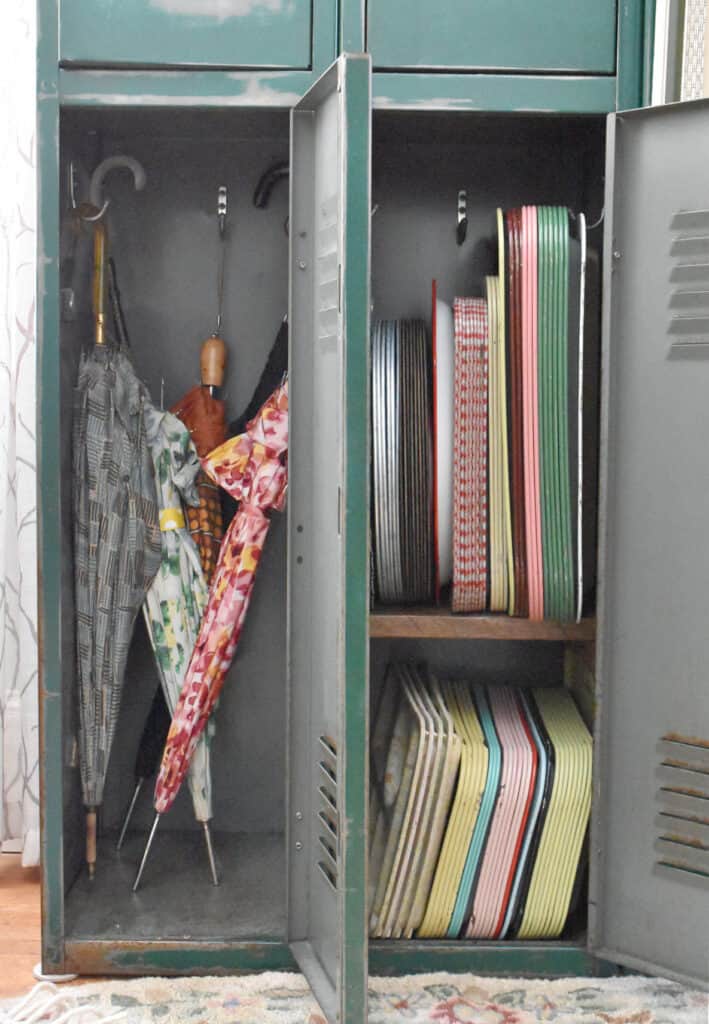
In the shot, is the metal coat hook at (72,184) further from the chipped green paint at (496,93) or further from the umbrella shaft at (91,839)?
the umbrella shaft at (91,839)

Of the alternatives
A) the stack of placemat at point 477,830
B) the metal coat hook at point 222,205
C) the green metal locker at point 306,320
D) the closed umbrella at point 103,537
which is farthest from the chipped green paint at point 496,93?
the stack of placemat at point 477,830

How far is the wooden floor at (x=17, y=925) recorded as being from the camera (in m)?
1.73

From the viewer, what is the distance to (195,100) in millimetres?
1630

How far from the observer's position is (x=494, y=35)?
5.31 feet

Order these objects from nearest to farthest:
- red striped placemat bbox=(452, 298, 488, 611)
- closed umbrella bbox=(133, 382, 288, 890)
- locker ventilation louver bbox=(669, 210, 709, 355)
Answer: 1. locker ventilation louver bbox=(669, 210, 709, 355)
2. red striped placemat bbox=(452, 298, 488, 611)
3. closed umbrella bbox=(133, 382, 288, 890)

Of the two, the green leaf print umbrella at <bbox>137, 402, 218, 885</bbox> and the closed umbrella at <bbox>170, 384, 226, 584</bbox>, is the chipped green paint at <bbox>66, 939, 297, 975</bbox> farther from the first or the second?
the closed umbrella at <bbox>170, 384, 226, 584</bbox>

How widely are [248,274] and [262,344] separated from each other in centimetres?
13

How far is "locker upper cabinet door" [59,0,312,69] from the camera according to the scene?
1.62 m

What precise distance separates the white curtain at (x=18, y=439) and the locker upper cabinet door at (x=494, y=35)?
2.44 ft

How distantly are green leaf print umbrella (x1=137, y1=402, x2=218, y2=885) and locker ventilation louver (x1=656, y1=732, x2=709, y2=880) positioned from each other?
734 mm

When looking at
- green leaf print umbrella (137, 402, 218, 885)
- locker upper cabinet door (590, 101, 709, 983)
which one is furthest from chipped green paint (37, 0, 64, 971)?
locker upper cabinet door (590, 101, 709, 983)

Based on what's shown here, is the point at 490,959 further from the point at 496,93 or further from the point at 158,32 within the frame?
the point at 158,32

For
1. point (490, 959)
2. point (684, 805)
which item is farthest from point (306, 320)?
point (490, 959)

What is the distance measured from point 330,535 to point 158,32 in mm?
751
